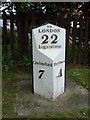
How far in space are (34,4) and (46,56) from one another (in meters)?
2.37

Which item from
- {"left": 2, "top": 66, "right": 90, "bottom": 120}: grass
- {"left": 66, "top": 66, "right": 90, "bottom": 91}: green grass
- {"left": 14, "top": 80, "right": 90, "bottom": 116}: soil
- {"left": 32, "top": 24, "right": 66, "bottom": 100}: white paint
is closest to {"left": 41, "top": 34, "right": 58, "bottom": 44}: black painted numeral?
{"left": 32, "top": 24, "right": 66, "bottom": 100}: white paint

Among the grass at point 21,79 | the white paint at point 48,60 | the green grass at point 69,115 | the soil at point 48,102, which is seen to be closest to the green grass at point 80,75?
the grass at point 21,79

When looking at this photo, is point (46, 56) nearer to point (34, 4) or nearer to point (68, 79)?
point (68, 79)

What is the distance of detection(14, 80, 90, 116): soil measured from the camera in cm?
469

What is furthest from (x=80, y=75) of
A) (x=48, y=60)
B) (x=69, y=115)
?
(x=69, y=115)

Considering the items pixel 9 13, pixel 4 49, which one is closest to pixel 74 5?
pixel 9 13

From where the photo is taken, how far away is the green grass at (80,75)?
591cm

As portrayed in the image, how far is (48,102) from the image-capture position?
498 cm

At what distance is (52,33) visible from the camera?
16.7ft

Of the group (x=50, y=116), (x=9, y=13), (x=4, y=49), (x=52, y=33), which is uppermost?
(x=9, y=13)

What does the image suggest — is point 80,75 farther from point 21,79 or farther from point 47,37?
point 47,37

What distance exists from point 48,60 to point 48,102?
0.73m

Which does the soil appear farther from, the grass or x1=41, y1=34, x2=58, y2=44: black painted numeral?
x1=41, y1=34, x2=58, y2=44: black painted numeral

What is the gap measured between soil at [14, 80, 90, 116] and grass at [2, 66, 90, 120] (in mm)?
105
